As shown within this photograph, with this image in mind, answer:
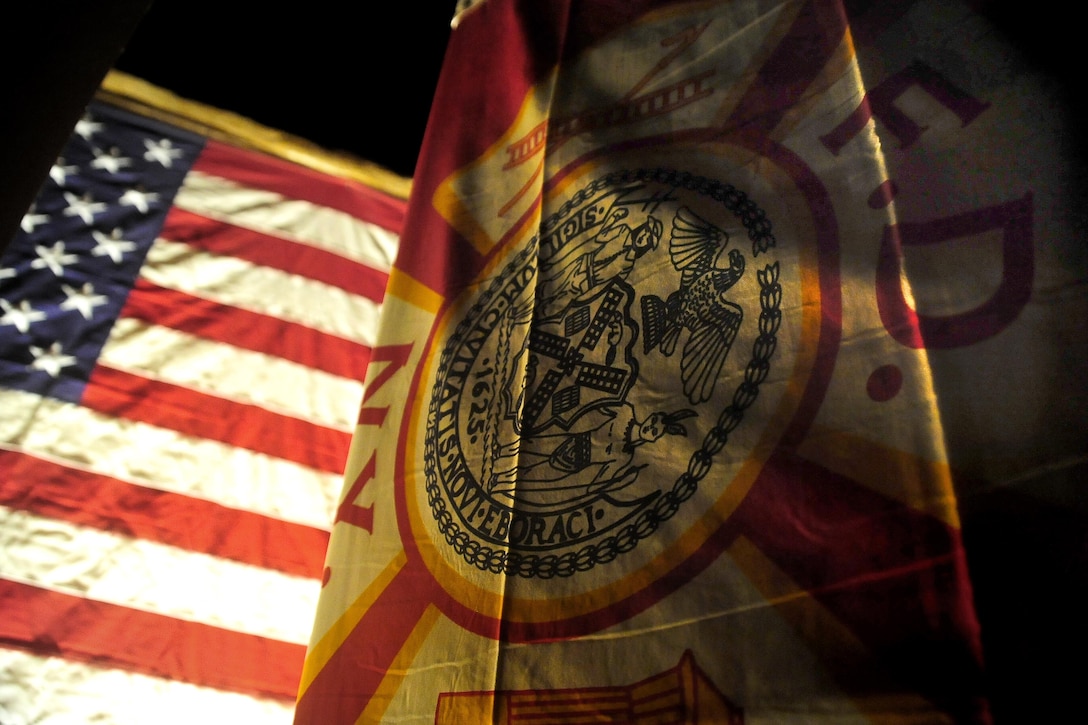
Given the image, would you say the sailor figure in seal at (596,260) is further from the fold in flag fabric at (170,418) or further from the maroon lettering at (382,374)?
the fold in flag fabric at (170,418)

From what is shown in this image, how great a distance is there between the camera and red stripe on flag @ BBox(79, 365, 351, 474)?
4.67ft

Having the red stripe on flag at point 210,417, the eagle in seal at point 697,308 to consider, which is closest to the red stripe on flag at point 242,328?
the red stripe on flag at point 210,417

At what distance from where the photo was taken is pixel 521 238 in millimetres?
1246

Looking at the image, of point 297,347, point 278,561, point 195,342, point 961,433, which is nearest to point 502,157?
point 297,347

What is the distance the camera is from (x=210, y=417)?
1.46 meters

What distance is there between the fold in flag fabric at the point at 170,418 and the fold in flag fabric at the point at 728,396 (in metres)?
0.21

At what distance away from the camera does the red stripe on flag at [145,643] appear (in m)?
1.22

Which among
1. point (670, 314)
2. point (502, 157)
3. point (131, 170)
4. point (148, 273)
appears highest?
point (131, 170)

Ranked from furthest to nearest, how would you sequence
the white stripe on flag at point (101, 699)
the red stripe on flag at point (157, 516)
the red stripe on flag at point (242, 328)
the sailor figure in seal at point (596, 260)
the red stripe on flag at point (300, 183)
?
1. the red stripe on flag at point (300, 183)
2. the red stripe on flag at point (242, 328)
3. the red stripe on flag at point (157, 516)
4. the white stripe on flag at point (101, 699)
5. the sailor figure in seal at point (596, 260)

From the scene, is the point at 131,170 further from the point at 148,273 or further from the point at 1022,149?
the point at 1022,149

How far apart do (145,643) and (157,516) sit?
0.72 ft

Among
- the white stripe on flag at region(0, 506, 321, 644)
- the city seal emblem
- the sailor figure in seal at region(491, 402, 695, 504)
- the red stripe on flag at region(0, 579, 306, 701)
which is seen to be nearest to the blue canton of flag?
the white stripe on flag at region(0, 506, 321, 644)

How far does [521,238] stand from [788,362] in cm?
Answer: 56

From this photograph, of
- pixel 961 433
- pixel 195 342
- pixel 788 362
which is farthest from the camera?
pixel 195 342
